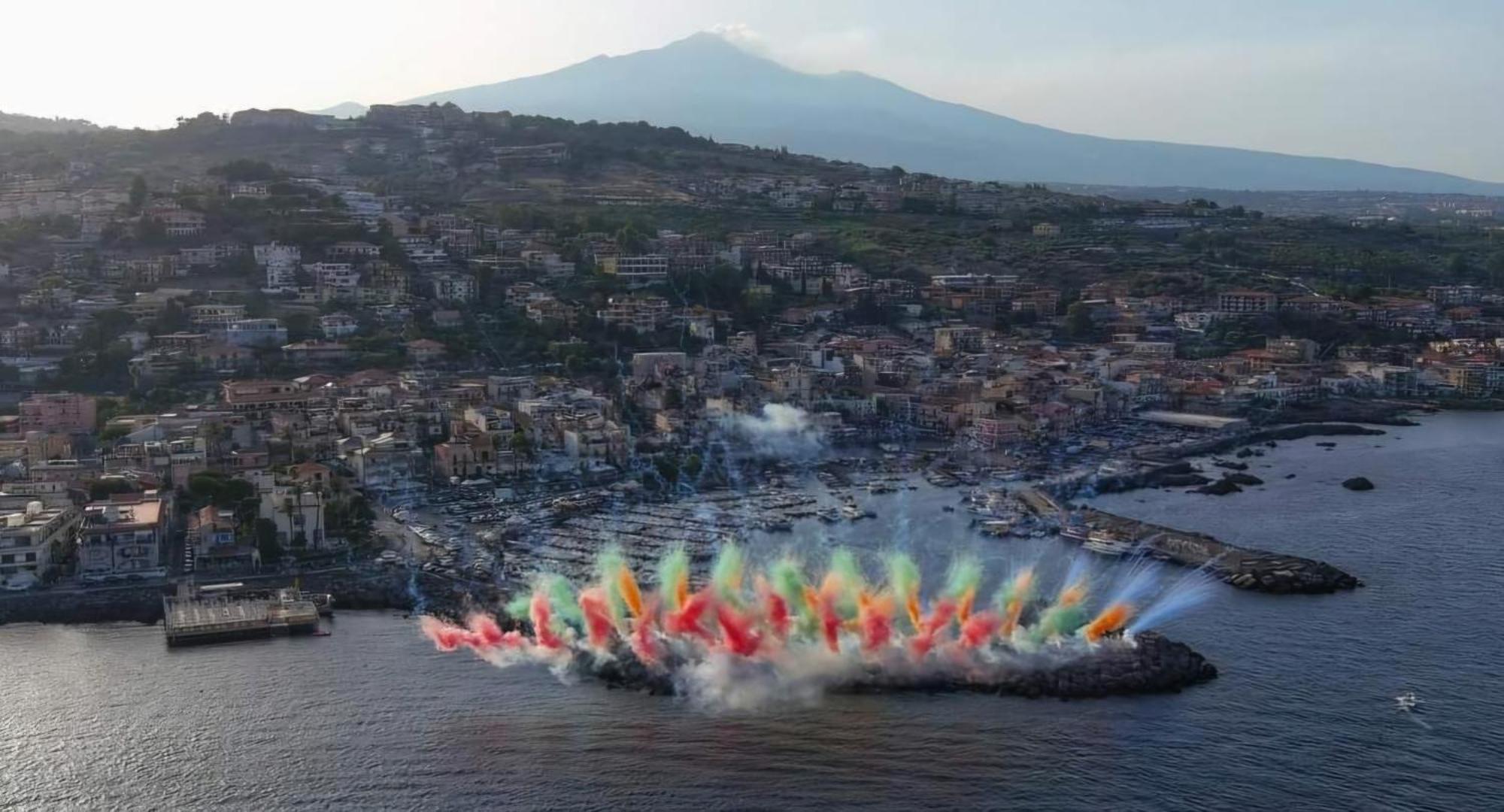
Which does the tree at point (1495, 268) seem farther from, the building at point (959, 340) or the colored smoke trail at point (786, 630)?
the colored smoke trail at point (786, 630)

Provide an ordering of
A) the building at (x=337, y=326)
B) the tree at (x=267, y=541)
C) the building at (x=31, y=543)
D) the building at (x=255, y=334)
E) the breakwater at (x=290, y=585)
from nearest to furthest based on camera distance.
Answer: the breakwater at (x=290, y=585)
the building at (x=31, y=543)
the tree at (x=267, y=541)
the building at (x=255, y=334)
the building at (x=337, y=326)

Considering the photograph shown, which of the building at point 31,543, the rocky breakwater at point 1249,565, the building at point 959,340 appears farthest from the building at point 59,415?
the building at point 959,340

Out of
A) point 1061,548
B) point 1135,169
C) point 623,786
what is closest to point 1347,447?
point 1061,548

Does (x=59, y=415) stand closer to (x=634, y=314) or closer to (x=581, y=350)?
(x=581, y=350)

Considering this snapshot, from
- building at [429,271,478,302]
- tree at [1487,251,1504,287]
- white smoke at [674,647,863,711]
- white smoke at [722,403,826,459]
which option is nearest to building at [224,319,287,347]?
building at [429,271,478,302]

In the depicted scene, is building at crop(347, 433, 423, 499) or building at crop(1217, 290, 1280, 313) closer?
building at crop(347, 433, 423, 499)

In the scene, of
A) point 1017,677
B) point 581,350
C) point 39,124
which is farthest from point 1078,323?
point 39,124

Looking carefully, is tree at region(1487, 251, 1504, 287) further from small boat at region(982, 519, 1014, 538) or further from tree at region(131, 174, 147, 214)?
tree at region(131, 174, 147, 214)
